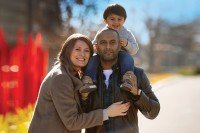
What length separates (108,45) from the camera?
3367mm

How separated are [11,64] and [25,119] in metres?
1.79

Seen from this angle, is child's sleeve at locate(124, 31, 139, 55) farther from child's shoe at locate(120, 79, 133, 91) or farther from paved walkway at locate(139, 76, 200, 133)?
paved walkway at locate(139, 76, 200, 133)

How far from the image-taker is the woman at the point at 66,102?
3273mm

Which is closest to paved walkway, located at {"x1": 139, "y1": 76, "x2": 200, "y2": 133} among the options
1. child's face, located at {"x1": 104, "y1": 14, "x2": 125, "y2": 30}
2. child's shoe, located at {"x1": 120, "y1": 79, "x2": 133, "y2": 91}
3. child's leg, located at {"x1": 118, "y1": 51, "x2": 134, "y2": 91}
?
child's face, located at {"x1": 104, "y1": 14, "x2": 125, "y2": 30}

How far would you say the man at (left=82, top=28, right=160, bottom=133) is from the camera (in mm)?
3373

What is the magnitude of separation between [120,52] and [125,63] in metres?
0.20

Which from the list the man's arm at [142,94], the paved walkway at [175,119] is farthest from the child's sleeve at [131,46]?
the paved walkway at [175,119]

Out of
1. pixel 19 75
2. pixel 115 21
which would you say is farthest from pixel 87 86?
pixel 19 75

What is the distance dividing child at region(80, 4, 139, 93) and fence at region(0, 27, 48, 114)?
491cm

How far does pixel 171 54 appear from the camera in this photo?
64.6 meters

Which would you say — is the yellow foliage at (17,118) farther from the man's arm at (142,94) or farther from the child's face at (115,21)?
the man's arm at (142,94)

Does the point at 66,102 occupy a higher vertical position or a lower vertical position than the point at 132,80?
lower

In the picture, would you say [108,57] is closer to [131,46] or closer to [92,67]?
[92,67]

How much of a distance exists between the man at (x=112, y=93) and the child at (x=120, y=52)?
0.18ft
